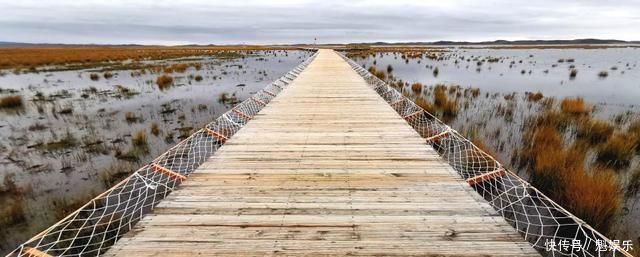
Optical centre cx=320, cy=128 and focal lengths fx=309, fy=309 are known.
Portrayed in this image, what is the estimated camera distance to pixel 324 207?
2.71m

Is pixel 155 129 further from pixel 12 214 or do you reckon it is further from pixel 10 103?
pixel 10 103

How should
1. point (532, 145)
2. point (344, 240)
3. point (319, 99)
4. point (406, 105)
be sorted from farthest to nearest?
1. point (406, 105)
2. point (319, 99)
3. point (532, 145)
4. point (344, 240)

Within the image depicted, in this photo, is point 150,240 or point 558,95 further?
point 558,95

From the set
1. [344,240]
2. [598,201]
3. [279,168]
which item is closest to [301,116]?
[279,168]

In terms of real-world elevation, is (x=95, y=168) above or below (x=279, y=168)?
below

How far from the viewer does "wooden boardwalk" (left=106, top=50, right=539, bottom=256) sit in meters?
2.21

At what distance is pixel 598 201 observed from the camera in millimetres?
3500

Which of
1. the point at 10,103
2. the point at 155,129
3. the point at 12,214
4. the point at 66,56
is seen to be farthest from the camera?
the point at 66,56

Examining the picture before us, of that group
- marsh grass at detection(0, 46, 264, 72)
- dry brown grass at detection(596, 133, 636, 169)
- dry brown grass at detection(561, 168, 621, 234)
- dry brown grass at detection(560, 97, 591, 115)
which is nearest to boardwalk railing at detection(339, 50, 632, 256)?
dry brown grass at detection(561, 168, 621, 234)

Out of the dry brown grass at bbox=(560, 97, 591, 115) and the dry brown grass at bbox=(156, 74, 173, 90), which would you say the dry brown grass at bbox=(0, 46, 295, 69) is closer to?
the dry brown grass at bbox=(156, 74, 173, 90)

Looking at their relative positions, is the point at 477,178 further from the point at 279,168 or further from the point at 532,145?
the point at 532,145

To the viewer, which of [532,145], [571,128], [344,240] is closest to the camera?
[344,240]

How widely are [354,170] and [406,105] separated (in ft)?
19.0

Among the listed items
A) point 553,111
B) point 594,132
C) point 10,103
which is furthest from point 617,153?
point 10,103
